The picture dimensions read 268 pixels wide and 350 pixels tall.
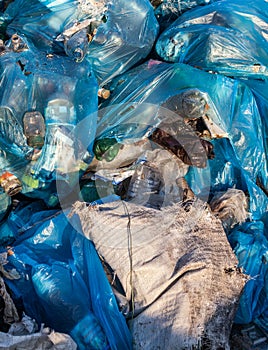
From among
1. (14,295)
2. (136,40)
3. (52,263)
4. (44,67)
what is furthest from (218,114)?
(14,295)

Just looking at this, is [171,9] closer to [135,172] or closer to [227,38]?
[227,38]

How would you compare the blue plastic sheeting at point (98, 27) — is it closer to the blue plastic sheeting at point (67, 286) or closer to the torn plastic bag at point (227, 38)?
the torn plastic bag at point (227, 38)

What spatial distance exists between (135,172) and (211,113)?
1.82 feet

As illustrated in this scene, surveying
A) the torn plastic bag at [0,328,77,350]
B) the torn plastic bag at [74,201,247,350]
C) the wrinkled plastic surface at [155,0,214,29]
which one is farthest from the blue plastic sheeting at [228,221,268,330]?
the wrinkled plastic surface at [155,0,214,29]

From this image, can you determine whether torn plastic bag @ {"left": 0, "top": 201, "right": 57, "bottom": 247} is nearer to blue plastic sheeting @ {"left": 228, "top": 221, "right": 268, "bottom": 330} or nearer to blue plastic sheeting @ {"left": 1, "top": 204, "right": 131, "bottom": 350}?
blue plastic sheeting @ {"left": 1, "top": 204, "right": 131, "bottom": 350}

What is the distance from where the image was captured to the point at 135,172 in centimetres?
253

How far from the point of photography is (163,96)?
2.53 metres

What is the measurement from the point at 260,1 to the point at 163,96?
911 mm

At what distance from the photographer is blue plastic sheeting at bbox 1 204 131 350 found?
6.02 ft

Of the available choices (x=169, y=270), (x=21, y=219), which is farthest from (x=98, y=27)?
(x=169, y=270)

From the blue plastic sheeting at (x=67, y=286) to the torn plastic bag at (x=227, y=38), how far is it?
50.7 inches

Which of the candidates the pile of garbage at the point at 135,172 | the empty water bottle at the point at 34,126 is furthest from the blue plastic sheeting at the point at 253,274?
the empty water bottle at the point at 34,126

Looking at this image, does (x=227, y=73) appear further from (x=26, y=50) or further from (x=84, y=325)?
(x=84, y=325)

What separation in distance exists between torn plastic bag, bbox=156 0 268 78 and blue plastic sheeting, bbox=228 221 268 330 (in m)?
1.02
